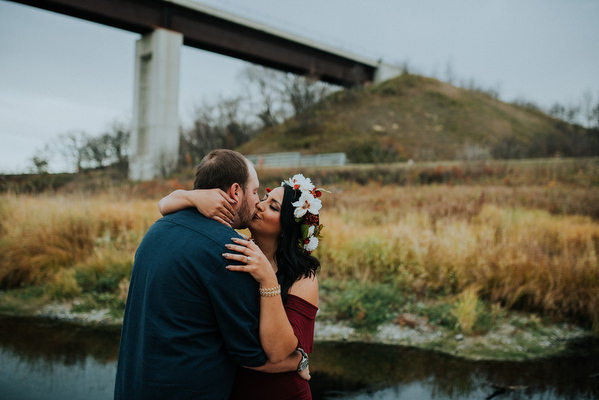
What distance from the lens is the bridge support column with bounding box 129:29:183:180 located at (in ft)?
89.7

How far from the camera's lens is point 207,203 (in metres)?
1.94

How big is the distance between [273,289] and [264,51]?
1375 inches

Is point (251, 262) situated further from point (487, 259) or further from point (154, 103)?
point (154, 103)

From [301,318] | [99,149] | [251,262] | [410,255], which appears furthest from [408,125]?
[251,262]

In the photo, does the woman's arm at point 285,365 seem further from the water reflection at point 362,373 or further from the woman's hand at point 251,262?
the water reflection at point 362,373

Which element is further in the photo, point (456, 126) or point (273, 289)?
point (456, 126)

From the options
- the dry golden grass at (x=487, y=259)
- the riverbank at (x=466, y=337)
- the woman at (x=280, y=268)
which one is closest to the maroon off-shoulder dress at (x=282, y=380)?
the woman at (x=280, y=268)

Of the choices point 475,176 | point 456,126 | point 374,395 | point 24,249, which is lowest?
point 374,395

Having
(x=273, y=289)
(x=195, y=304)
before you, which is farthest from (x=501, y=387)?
(x=195, y=304)

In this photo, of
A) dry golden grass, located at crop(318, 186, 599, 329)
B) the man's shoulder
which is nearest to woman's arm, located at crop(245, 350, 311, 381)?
the man's shoulder

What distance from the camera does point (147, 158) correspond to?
2752cm

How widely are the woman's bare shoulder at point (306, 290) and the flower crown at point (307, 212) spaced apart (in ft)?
0.95

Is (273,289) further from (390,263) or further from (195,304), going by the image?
(390,263)

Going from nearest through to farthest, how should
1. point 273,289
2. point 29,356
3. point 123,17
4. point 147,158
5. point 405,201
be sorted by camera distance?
point 273,289 < point 29,356 < point 405,201 < point 123,17 < point 147,158
